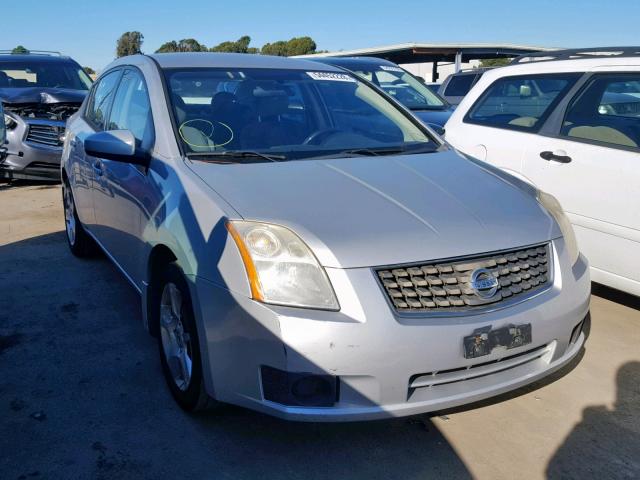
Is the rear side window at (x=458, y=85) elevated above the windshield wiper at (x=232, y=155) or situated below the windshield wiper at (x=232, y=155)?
below

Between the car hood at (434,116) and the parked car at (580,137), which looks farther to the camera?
the car hood at (434,116)

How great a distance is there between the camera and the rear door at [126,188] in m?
3.35

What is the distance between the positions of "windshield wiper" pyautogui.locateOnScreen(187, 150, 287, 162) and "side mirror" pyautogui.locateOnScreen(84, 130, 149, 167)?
0.30 m

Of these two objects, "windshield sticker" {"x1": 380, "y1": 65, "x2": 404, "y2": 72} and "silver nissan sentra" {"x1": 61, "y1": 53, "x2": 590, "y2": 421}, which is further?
"windshield sticker" {"x1": 380, "y1": 65, "x2": 404, "y2": 72}

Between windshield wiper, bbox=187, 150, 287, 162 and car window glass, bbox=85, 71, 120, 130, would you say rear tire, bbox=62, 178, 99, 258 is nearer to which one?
car window glass, bbox=85, 71, 120, 130

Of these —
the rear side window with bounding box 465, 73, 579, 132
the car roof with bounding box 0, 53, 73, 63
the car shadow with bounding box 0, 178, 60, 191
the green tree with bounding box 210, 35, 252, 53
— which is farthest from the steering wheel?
the green tree with bounding box 210, 35, 252, 53

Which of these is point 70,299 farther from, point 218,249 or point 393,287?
point 393,287

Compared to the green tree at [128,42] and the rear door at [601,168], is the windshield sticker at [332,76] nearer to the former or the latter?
the rear door at [601,168]

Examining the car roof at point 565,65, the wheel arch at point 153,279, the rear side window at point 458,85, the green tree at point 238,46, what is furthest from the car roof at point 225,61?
the green tree at point 238,46

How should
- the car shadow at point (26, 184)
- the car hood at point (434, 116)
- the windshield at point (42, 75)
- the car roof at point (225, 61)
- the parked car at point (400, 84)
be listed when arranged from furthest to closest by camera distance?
the windshield at point (42, 75), the car shadow at point (26, 184), the parked car at point (400, 84), the car hood at point (434, 116), the car roof at point (225, 61)

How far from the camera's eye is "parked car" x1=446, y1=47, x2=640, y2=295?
388 centimetres

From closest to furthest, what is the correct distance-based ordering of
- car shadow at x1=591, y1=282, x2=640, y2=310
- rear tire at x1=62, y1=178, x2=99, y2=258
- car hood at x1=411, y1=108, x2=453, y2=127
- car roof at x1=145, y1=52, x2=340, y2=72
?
1. car roof at x1=145, y1=52, x2=340, y2=72
2. car shadow at x1=591, y1=282, x2=640, y2=310
3. rear tire at x1=62, y1=178, x2=99, y2=258
4. car hood at x1=411, y1=108, x2=453, y2=127

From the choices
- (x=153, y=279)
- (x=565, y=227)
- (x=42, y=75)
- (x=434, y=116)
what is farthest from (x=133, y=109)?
(x=42, y=75)

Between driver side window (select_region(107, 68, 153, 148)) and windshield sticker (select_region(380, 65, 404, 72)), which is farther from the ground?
driver side window (select_region(107, 68, 153, 148))
